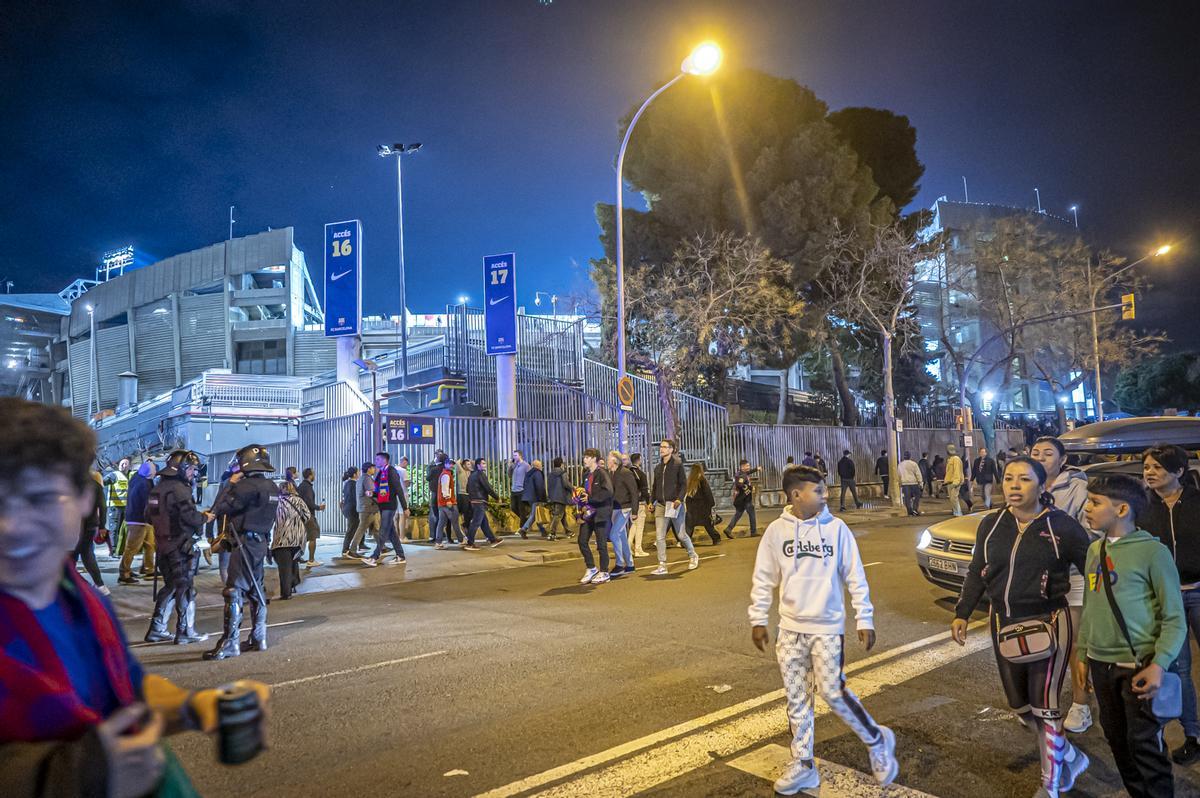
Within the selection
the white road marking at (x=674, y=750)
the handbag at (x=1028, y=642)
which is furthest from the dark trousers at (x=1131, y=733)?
the white road marking at (x=674, y=750)

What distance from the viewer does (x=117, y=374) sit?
55719mm

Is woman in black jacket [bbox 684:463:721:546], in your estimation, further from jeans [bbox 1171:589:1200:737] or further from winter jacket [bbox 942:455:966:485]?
jeans [bbox 1171:589:1200:737]

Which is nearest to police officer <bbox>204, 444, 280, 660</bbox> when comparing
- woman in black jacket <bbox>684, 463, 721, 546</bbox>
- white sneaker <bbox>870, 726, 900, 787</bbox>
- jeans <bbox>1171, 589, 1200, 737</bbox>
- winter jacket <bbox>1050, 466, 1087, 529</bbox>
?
white sneaker <bbox>870, 726, 900, 787</bbox>

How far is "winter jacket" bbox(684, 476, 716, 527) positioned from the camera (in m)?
14.4

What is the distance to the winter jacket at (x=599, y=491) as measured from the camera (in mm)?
10750

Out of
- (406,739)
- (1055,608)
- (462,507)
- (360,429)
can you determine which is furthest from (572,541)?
(1055,608)

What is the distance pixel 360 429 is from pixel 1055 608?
15.6 metres

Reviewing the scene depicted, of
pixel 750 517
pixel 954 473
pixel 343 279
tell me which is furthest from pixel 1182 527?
pixel 343 279

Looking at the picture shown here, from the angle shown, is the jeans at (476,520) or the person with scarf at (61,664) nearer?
the person with scarf at (61,664)

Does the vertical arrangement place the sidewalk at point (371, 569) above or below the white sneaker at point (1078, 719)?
below

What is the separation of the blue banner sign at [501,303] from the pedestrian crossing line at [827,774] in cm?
1571

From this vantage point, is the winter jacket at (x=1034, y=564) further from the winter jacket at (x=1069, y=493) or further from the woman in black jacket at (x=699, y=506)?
the woman in black jacket at (x=699, y=506)

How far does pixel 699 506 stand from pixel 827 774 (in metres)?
10.5

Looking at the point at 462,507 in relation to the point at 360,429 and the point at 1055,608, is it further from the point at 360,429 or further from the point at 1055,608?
the point at 1055,608
